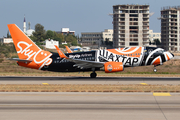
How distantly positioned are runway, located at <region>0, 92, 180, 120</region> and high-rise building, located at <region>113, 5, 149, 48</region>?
150631 mm

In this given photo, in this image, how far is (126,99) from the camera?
62.9 feet

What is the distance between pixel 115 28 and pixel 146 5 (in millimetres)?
24668

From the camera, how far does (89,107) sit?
1645 cm

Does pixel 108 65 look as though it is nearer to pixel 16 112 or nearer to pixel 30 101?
pixel 30 101

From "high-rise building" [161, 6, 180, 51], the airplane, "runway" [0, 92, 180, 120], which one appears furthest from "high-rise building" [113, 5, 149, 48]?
"runway" [0, 92, 180, 120]

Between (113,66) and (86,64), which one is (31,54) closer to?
(86,64)

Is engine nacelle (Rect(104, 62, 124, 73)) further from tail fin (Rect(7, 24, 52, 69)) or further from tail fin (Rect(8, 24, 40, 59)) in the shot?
tail fin (Rect(8, 24, 40, 59))

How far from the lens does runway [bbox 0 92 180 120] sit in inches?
557

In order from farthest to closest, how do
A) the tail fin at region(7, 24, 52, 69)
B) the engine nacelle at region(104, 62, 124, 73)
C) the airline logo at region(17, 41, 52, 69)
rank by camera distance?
1. the airline logo at region(17, 41, 52, 69)
2. the tail fin at region(7, 24, 52, 69)
3. the engine nacelle at region(104, 62, 124, 73)

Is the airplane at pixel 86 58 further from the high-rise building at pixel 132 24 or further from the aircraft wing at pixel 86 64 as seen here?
the high-rise building at pixel 132 24

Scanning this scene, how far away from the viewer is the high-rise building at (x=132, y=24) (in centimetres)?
16800

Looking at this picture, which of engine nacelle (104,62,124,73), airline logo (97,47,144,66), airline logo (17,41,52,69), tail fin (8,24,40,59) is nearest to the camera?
engine nacelle (104,62,124,73)

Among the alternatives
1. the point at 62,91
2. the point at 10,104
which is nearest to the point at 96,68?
the point at 62,91

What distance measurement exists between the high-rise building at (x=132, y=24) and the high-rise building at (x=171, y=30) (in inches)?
768
